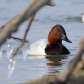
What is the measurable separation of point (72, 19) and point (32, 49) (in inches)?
276

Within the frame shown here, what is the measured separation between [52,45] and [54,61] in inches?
49.9

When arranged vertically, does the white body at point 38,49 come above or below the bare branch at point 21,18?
below

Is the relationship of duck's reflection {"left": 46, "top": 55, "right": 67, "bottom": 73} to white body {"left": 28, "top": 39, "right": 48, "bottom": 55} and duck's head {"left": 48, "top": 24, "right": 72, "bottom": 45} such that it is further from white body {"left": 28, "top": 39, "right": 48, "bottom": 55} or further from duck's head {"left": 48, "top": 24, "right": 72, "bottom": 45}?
duck's head {"left": 48, "top": 24, "right": 72, "bottom": 45}

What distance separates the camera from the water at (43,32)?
7.61 meters

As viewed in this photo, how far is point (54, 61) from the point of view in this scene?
9.53 meters

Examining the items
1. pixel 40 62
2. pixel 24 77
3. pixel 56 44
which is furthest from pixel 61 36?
pixel 24 77

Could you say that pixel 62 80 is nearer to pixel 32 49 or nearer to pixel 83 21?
pixel 32 49

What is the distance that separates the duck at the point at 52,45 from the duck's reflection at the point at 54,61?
0.20 meters

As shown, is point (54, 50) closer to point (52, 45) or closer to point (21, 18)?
point (52, 45)

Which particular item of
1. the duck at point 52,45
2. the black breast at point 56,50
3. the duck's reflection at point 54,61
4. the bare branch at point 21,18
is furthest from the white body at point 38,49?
the bare branch at point 21,18

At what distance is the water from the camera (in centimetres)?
761

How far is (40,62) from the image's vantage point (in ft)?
30.3

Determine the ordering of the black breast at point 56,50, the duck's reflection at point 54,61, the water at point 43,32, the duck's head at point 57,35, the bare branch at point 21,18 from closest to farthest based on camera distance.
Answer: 1. the bare branch at point 21,18
2. the water at point 43,32
3. the duck's reflection at point 54,61
4. the black breast at point 56,50
5. the duck's head at point 57,35

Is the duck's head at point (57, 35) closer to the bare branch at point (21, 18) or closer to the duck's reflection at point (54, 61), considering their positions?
the duck's reflection at point (54, 61)
